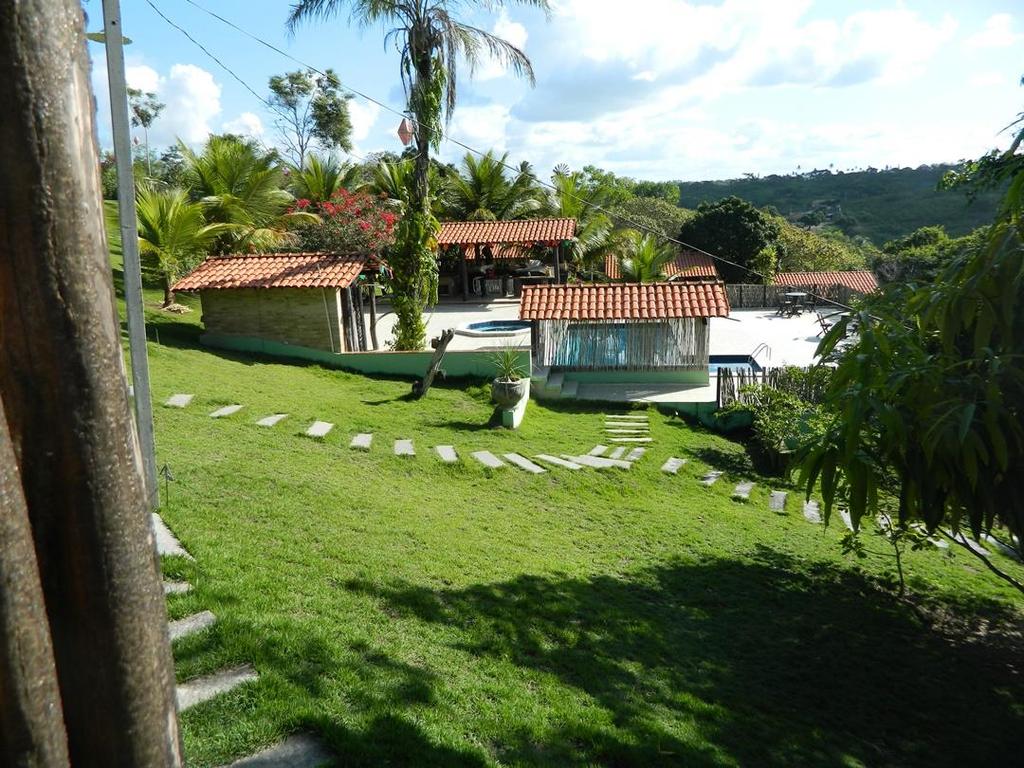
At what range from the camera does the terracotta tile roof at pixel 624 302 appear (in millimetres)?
15633

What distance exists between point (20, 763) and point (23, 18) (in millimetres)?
1690

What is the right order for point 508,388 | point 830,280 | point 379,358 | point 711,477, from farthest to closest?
point 830,280 < point 379,358 < point 508,388 < point 711,477

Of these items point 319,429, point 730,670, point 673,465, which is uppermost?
point 319,429

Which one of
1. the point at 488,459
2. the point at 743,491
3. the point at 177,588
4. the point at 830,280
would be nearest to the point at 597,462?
the point at 488,459

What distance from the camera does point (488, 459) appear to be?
10.1m

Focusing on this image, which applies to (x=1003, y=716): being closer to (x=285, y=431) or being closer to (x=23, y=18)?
(x=23, y=18)

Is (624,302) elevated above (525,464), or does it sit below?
above

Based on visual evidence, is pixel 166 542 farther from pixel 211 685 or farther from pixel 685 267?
pixel 685 267

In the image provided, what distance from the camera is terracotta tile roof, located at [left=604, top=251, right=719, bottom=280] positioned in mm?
33062

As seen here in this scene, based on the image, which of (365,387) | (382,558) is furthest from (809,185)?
(382,558)

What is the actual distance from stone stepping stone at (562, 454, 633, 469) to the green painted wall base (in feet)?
13.2

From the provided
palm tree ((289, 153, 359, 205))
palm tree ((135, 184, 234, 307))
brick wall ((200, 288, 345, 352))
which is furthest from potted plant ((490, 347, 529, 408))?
palm tree ((289, 153, 359, 205))

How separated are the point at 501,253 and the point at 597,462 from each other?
723 inches

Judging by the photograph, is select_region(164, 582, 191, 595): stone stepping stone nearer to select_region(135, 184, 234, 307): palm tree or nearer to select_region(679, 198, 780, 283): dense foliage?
select_region(135, 184, 234, 307): palm tree
